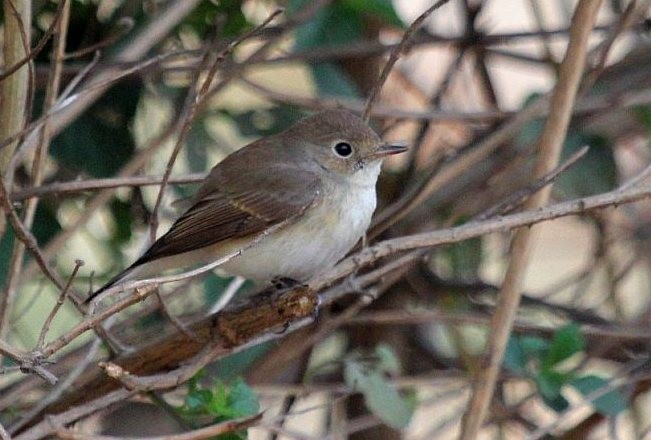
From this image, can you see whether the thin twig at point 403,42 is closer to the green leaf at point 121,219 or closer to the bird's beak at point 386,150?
the bird's beak at point 386,150

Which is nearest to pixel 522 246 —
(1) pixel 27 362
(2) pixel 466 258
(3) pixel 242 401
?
(3) pixel 242 401

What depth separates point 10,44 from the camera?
8.13 feet

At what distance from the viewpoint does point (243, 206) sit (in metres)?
3.02

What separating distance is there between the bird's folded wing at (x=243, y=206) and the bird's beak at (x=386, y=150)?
0.18m

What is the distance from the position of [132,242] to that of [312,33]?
33.5 inches

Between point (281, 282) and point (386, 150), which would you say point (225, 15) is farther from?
point (281, 282)

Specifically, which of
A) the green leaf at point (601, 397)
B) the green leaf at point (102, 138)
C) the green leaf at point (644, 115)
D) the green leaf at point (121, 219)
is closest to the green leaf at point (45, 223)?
the green leaf at point (102, 138)

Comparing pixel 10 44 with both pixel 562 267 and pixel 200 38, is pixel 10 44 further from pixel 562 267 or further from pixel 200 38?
pixel 562 267

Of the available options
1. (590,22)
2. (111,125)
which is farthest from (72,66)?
(590,22)

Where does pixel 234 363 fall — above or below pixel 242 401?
above

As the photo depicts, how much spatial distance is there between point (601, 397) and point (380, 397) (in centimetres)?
57

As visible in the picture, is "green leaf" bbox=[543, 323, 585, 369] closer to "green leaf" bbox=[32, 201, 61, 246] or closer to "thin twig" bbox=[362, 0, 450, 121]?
"thin twig" bbox=[362, 0, 450, 121]

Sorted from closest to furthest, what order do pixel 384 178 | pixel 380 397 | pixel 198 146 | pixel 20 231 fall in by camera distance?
pixel 20 231, pixel 380 397, pixel 198 146, pixel 384 178

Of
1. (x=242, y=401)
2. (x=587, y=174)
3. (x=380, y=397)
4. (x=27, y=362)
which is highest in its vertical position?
(x=587, y=174)
